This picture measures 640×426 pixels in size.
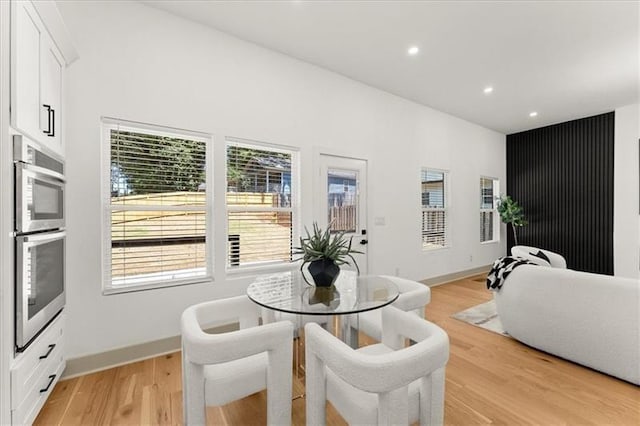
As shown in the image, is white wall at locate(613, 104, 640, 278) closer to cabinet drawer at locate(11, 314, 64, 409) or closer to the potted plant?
the potted plant

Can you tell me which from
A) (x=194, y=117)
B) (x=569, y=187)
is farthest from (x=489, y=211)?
(x=194, y=117)

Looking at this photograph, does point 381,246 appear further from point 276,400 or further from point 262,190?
point 276,400

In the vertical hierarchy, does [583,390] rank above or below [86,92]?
below

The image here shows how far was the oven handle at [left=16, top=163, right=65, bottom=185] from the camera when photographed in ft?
5.01

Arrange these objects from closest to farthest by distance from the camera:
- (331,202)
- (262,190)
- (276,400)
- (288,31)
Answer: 1. (276,400)
2. (288,31)
3. (262,190)
4. (331,202)

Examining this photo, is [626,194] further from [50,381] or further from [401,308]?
[50,381]

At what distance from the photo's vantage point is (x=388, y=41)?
302cm

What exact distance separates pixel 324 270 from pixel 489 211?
5614mm

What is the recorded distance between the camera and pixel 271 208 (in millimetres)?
3219

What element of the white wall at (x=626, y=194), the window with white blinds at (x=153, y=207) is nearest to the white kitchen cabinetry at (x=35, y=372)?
the window with white blinds at (x=153, y=207)

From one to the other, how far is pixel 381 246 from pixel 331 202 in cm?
106

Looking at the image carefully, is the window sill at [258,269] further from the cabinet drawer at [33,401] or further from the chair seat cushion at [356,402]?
the chair seat cushion at [356,402]

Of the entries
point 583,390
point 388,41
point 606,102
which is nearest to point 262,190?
point 388,41

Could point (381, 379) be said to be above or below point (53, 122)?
below
